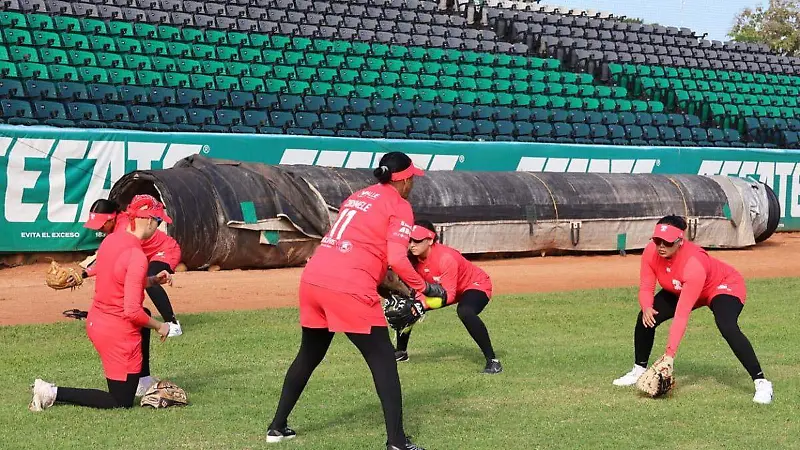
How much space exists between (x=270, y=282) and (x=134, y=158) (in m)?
3.78

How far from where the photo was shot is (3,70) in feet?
64.5

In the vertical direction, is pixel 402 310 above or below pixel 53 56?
below

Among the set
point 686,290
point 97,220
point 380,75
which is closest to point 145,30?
point 380,75

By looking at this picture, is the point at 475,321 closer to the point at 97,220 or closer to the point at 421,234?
the point at 421,234

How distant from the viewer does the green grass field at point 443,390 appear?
23.5 ft

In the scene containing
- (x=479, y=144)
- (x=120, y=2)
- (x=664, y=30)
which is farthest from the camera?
(x=664, y=30)

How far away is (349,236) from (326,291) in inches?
14.4

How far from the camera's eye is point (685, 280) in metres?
8.27

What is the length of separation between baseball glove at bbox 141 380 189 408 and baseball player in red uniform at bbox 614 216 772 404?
3.76 metres

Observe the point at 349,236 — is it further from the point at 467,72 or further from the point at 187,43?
the point at 467,72

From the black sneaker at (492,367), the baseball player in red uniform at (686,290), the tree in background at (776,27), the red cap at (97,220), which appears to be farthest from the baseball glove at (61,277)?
the tree in background at (776,27)

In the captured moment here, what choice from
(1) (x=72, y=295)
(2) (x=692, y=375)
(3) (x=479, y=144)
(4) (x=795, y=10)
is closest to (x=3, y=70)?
(1) (x=72, y=295)

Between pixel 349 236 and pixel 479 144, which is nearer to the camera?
pixel 349 236

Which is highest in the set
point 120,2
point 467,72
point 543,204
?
point 120,2
